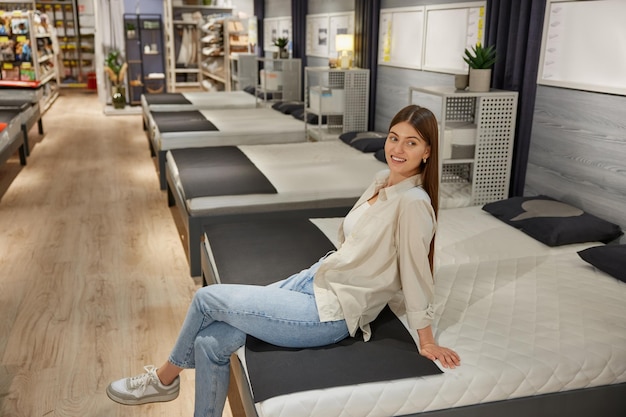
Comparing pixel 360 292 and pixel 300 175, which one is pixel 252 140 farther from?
pixel 360 292

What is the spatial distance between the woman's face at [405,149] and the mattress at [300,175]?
1807 mm

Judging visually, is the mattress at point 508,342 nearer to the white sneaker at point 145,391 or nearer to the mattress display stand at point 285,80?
the white sneaker at point 145,391

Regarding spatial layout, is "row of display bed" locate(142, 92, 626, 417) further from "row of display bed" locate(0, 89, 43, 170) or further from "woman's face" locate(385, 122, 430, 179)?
"row of display bed" locate(0, 89, 43, 170)

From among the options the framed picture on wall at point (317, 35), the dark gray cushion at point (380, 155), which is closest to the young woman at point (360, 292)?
the dark gray cushion at point (380, 155)

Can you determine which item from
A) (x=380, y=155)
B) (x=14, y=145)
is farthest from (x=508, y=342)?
(x=14, y=145)

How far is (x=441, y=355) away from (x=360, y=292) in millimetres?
310

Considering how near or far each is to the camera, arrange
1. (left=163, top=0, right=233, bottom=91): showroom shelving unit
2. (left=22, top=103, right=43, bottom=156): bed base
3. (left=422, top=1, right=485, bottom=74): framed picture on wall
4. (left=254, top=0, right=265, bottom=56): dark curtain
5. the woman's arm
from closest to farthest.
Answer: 1. the woman's arm
2. (left=422, top=1, right=485, bottom=74): framed picture on wall
3. (left=22, top=103, right=43, bottom=156): bed base
4. (left=254, top=0, right=265, bottom=56): dark curtain
5. (left=163, top=0, right=233, bottom=91): showroom shelving unit

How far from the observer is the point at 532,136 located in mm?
3541

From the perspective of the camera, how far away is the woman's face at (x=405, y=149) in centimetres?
185

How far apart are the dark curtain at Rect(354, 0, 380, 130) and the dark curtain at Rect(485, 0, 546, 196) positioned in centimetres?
185

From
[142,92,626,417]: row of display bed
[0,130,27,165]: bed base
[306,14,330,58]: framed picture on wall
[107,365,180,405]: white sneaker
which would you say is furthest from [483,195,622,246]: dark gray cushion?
[0,130,27,165]: bed base

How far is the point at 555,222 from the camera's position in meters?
2.94

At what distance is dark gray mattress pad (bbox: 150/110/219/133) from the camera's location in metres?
5.72

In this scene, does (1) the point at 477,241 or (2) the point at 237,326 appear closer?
(2) the point at 237,326
